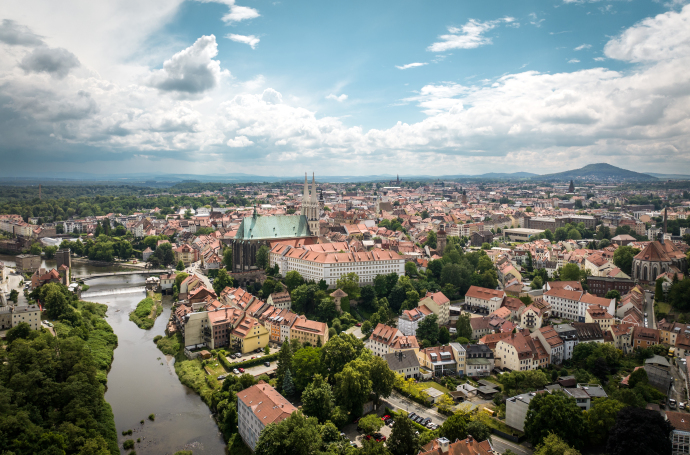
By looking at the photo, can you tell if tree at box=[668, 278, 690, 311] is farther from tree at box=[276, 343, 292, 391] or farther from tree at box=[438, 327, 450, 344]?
tree at box=[276, 343, 292, 391]

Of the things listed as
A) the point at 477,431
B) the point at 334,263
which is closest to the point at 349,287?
the point at 334,263

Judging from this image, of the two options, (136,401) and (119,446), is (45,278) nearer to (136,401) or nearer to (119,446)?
(136,401)

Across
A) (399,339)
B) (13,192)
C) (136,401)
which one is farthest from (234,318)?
(13,192)

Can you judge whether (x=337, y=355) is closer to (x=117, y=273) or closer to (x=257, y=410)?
(x=257, y=410)

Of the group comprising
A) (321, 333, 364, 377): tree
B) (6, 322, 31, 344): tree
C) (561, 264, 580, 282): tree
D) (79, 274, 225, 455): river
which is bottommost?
(79, 274, 225, 455): river

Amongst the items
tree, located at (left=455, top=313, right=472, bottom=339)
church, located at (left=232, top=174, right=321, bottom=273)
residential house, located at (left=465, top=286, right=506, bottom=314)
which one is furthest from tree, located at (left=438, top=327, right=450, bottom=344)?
church, located at (left=232, top=174, right=321, bottom=273)
